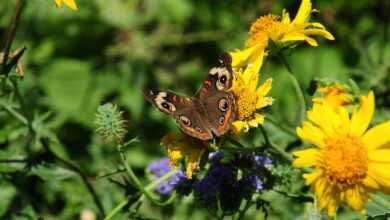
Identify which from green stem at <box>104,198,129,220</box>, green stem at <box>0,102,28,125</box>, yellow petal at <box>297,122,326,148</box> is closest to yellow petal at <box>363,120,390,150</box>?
yellow petal at <box>297,122,326,148</box>

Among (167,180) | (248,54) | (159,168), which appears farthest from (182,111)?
(159,168)

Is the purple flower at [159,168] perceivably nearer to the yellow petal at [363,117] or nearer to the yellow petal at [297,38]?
the yellow petal at [297,38]

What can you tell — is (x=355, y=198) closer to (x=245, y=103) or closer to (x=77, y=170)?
(x=245, y=103)

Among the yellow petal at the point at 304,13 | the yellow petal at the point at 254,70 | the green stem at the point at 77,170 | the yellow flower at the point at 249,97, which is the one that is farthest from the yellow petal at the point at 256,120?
the green stem at the point at 77,170

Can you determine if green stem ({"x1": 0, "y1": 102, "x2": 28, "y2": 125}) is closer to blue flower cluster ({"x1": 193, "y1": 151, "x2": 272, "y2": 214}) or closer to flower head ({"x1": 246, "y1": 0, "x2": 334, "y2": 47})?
blue flower cluster ({"x1": 193, "y1": 151, "x2": 272, "y2": 214})

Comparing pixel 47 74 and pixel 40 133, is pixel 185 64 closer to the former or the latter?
pixel 47 74
